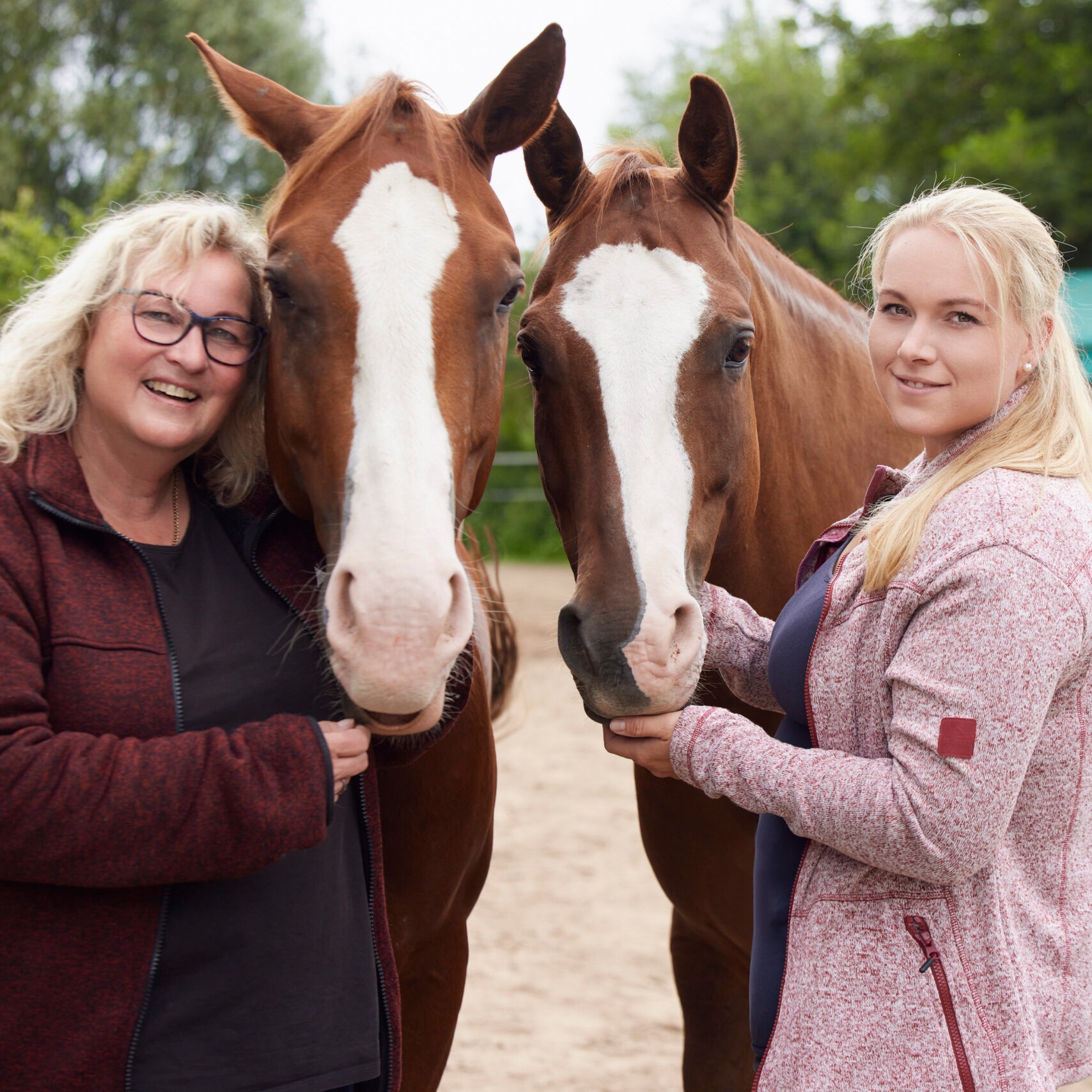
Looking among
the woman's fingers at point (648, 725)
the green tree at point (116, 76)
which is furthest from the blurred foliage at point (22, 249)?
the green tree at point (116, 76)

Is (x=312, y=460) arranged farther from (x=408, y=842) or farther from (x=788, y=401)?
(x=788, y=401)

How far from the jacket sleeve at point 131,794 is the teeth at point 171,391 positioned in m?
0.31

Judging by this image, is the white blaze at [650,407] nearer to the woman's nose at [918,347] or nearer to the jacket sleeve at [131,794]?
the woman's nose at [918,347]

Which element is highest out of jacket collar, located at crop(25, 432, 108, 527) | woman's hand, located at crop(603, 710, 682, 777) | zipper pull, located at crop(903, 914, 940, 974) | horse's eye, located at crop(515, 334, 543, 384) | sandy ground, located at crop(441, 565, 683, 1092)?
horse's eye, located at crop(515, 334, 543, 384)

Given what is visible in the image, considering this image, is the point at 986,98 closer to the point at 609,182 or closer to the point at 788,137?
the point at 788,137

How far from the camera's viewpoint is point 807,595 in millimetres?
1775

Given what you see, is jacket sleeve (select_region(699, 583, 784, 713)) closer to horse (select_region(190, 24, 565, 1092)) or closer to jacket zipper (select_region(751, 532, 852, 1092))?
jacket zipper (select_region(751, 532, 852, 1092))

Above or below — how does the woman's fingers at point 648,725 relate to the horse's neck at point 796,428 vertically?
below

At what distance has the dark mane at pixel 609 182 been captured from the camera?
225 cm

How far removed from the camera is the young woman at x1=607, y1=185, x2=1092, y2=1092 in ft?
4.72

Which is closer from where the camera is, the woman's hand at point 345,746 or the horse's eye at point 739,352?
the woman's hand at point 345,746

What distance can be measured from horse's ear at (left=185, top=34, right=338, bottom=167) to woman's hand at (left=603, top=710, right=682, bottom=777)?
1190mm

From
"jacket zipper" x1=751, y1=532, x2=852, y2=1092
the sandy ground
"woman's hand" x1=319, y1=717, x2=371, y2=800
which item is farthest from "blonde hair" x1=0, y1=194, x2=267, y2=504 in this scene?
the sandy ground

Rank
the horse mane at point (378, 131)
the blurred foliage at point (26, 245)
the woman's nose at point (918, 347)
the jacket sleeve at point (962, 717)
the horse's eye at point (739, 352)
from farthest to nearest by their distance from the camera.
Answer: the blurred foliage at point (26, 245)
the horse's eye at point (739, 352)
the horse mane at point (378, 131)
the woman's nose at point (918, 347)
the jacket sleeve at point (962, 717)
